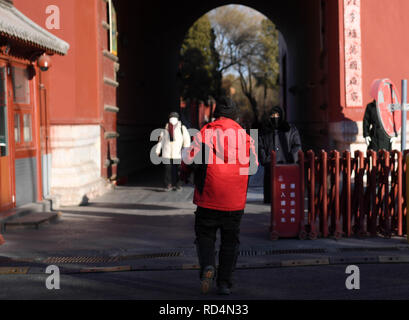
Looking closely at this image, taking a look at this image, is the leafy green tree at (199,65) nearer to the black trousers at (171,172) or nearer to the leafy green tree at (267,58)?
the leafy green tree at (267,58)

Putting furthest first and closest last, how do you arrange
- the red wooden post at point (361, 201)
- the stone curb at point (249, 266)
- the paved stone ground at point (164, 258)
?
the red wooden post at point (361, 201) → the stone curb at point (249, 266) → the paved stone ground at point (164, 258)

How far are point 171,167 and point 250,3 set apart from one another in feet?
46.3

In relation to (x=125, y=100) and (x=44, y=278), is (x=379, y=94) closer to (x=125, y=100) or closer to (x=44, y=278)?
(x=44, y=278)

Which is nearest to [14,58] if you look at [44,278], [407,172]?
[44,278]

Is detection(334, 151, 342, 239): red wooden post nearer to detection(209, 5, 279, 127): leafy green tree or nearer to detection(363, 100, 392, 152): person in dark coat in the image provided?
detection(363, 100, 392, 152): person in dark coat

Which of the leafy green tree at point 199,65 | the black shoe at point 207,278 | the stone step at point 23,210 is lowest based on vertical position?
the black shoe at point 207,278

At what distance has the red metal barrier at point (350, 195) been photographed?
843 cm

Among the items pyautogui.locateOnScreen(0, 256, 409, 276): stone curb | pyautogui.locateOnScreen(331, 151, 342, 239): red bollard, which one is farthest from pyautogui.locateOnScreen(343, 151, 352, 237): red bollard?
pyautogui.locateOnScreen(0, 256, 409, 276): stone curb

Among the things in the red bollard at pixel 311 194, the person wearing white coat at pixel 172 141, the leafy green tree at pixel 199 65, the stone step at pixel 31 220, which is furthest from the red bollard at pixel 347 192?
the leafy green tree at pixel 199 65

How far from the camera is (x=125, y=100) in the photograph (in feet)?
60.4

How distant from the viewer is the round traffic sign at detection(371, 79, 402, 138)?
9070 mm

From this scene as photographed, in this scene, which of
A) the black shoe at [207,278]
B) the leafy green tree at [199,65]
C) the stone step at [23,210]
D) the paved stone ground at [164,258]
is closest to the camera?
the black shoe at [207,278]

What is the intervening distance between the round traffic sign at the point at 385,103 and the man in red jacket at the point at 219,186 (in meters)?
3.62
